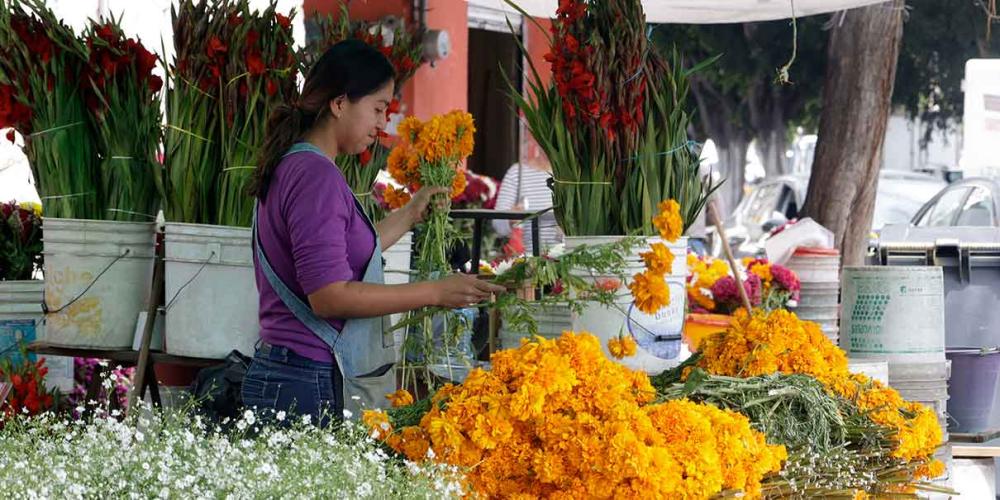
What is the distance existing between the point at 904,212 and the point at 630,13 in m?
15.6

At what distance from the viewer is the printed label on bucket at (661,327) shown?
11.3 feet

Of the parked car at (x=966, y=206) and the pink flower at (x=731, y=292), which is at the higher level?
the parked car at (x=966, y=206)

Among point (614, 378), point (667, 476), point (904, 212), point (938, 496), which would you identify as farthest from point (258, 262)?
point (904, 212)

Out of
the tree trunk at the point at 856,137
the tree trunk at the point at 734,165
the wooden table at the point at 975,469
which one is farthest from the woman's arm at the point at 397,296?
the tree trunk at the point at 734,165

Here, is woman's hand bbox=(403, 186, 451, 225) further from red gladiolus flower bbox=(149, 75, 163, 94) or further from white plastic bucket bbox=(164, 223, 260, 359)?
red gladiolus flower bbox=(149, 75, 163, 94)

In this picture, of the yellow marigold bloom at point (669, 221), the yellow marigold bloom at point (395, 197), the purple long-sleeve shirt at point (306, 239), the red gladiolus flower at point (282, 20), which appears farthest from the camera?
the red gladiolus flower at point (282, 20)

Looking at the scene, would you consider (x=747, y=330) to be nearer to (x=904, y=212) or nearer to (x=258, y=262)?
(x=258, y=262)

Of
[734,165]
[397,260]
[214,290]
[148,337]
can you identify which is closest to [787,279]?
[397,260]

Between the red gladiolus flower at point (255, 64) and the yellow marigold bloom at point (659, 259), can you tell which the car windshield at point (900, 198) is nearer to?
the red gladiolus flower at point (255, 64)

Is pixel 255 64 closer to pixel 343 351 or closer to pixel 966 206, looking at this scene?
pixel 343 351

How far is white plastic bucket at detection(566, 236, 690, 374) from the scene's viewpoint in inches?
135

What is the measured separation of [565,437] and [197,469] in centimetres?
68

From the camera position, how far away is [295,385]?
9.57 feet

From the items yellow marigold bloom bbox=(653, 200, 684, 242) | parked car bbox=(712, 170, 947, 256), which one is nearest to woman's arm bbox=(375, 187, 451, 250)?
yellow marigold bloom bbox=(653, 200, 684, 242)
